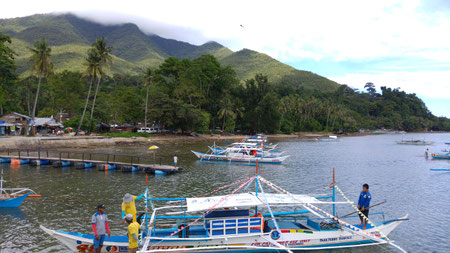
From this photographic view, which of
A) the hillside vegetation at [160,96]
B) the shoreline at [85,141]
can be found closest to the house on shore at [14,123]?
the hillside vegetation at [160,96]

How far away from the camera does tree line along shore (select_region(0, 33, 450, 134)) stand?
66.0 meters

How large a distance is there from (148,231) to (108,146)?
53863 millimetres

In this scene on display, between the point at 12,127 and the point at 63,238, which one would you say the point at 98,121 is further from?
the point at 63,238

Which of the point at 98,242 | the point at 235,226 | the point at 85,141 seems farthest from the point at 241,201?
the point at 85,141

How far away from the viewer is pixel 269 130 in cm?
11300

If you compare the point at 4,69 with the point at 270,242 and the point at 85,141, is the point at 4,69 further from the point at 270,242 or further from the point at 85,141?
the point at 270,242

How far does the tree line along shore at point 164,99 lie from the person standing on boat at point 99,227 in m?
53.3

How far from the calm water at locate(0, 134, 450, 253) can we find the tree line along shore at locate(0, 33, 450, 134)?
112ft

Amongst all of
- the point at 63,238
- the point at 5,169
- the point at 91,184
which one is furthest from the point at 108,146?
the point at 63,238

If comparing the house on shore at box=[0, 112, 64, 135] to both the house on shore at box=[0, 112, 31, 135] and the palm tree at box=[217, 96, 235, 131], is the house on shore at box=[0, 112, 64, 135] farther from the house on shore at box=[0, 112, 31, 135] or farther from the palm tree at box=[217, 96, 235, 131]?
the palm tree at box=[217, 96, 235, 131]

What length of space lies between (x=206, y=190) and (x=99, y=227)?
1629 centimetres

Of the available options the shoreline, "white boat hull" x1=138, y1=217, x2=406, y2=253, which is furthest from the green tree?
"white boat hull" x1=138, y1=217, x2=406, y2=253

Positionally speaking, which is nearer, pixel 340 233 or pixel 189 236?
pixel 189 236

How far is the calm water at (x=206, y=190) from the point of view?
17.4m
